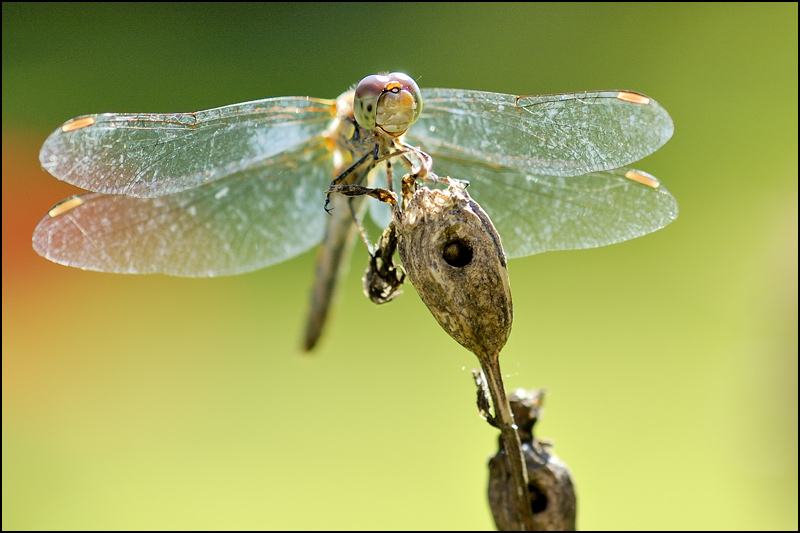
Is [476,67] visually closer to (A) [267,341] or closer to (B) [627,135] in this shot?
(A) [267,341]

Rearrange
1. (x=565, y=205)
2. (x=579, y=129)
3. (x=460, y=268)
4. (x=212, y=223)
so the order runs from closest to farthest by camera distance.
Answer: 1. (x=460, y=268)
2. (x=579, y=129)
3. (x=565, y=205)
4. (x=212, y=223)

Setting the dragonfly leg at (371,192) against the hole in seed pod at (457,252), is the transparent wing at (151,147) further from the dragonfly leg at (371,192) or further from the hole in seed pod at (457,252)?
the hole in seed pod at (457,252)

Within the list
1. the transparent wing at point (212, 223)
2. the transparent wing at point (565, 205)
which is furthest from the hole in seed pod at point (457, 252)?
the transparent wing at point (212, 223)

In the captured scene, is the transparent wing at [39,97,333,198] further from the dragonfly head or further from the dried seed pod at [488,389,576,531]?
the dried seed pod at [488,389,576,531]

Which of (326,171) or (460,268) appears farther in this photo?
(326,171)

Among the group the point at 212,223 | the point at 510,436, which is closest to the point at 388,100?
the point at 510,436

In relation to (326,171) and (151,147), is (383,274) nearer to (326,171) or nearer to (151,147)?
(151,147)
